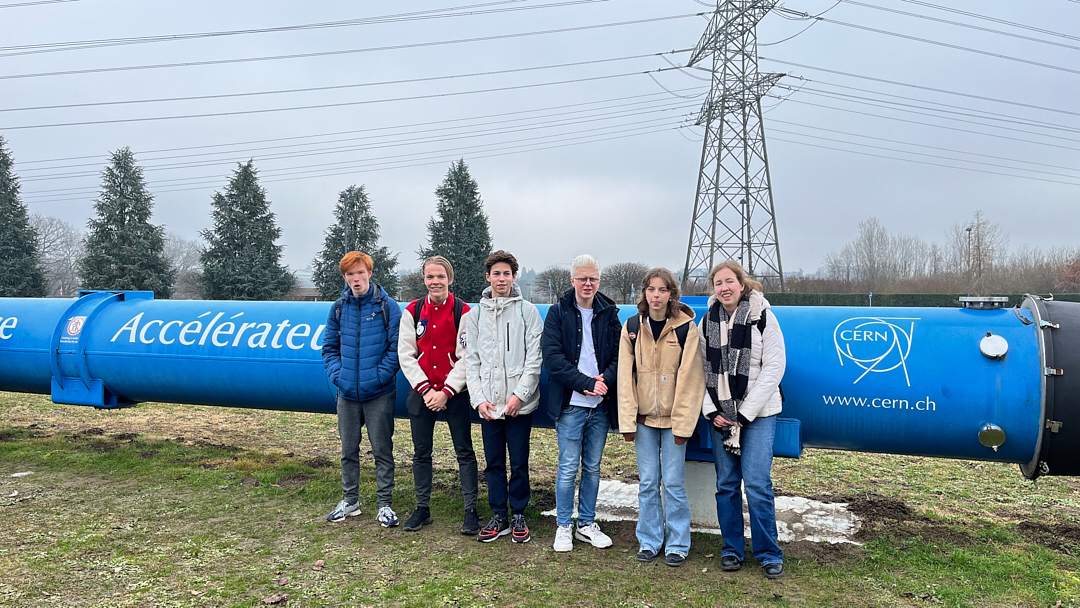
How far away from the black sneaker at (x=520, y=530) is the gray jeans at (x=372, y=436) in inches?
40.6

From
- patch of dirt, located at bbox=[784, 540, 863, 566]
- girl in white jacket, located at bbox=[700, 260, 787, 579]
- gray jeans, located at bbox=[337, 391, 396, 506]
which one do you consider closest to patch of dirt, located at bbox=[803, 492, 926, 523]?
patch of dirt, located at bbox=[784, 540, 863, 566]

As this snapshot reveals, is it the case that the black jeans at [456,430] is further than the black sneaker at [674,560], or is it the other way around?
the black jeans at [456,430]

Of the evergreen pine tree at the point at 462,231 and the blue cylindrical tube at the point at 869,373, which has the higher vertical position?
the evergreen pine tree at the point at 462,231

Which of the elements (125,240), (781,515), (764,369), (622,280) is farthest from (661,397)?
(125,240)

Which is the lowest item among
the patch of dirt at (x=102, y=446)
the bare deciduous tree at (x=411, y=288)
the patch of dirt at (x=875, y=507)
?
the patch of dirt at (x=875, y=507)

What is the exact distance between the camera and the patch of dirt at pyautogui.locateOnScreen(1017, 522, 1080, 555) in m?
4.50

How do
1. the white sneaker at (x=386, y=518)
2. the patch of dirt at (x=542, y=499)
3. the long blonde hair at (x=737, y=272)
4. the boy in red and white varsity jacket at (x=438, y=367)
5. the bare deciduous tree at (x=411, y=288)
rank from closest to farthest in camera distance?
the long blonde hair at (x=737, y=272) < the boy in red and white varsity jacket at (x=438, y=367) < the white sneaker at (x=386, y=518) < the patch of dirt at (x=542, y=499) < the bare deciduous tree at (x=411, y=288)

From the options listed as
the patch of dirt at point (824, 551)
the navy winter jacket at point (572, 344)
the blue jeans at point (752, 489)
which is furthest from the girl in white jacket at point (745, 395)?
the navy winter jacket at point (572, 344)

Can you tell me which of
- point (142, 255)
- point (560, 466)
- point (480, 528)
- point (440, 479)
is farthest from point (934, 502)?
point (142, 255)

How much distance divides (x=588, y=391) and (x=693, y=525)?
1468 millimetres

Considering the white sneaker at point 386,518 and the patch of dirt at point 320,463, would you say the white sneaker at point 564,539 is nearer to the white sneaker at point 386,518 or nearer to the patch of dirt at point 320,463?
the white sneaker at point 386,518

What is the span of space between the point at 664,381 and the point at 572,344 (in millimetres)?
627

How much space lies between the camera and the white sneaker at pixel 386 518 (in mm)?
4848

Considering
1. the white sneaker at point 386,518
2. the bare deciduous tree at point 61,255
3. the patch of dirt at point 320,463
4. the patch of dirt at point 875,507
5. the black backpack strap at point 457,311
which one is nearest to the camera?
the black backpack strap at point 457,311
